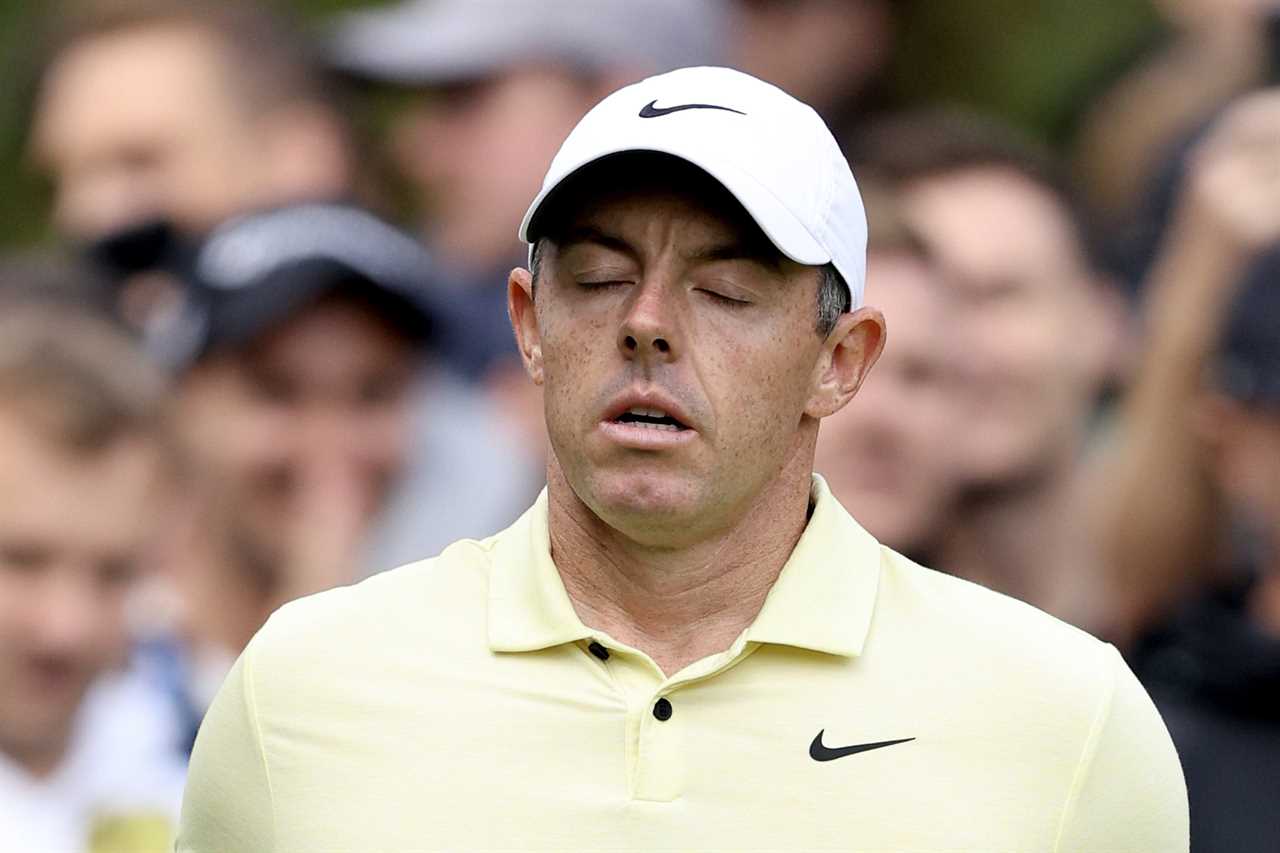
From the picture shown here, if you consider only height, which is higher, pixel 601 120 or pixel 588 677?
pixel 601 120

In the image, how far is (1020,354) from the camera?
541 centimetres

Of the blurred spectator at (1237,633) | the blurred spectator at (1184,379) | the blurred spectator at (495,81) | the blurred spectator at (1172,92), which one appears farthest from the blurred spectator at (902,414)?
the blurred spectator at (495,81)

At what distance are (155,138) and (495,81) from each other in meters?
0.88

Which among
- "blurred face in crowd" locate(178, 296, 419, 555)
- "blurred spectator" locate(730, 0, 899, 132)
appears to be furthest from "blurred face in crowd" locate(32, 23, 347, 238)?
"blurred spectator" locate(730, 0, 899, 132)

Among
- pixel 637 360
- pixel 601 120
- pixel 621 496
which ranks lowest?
pixel 621 496

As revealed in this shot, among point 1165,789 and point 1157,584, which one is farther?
point 1157,584

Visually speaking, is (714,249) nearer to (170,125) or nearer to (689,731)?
(689,731)

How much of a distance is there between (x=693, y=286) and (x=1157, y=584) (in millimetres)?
3322

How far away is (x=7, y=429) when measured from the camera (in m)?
4.85

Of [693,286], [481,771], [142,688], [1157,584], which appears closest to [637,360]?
[693,286]

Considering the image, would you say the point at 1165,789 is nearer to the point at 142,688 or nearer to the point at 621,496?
the point at 621,496

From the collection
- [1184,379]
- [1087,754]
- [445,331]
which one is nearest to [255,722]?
[1087,754]

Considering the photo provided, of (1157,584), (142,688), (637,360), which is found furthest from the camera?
(1157,584)

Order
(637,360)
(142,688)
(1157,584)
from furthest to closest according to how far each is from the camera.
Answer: (1157,584) < (142,688) < (637,360)
